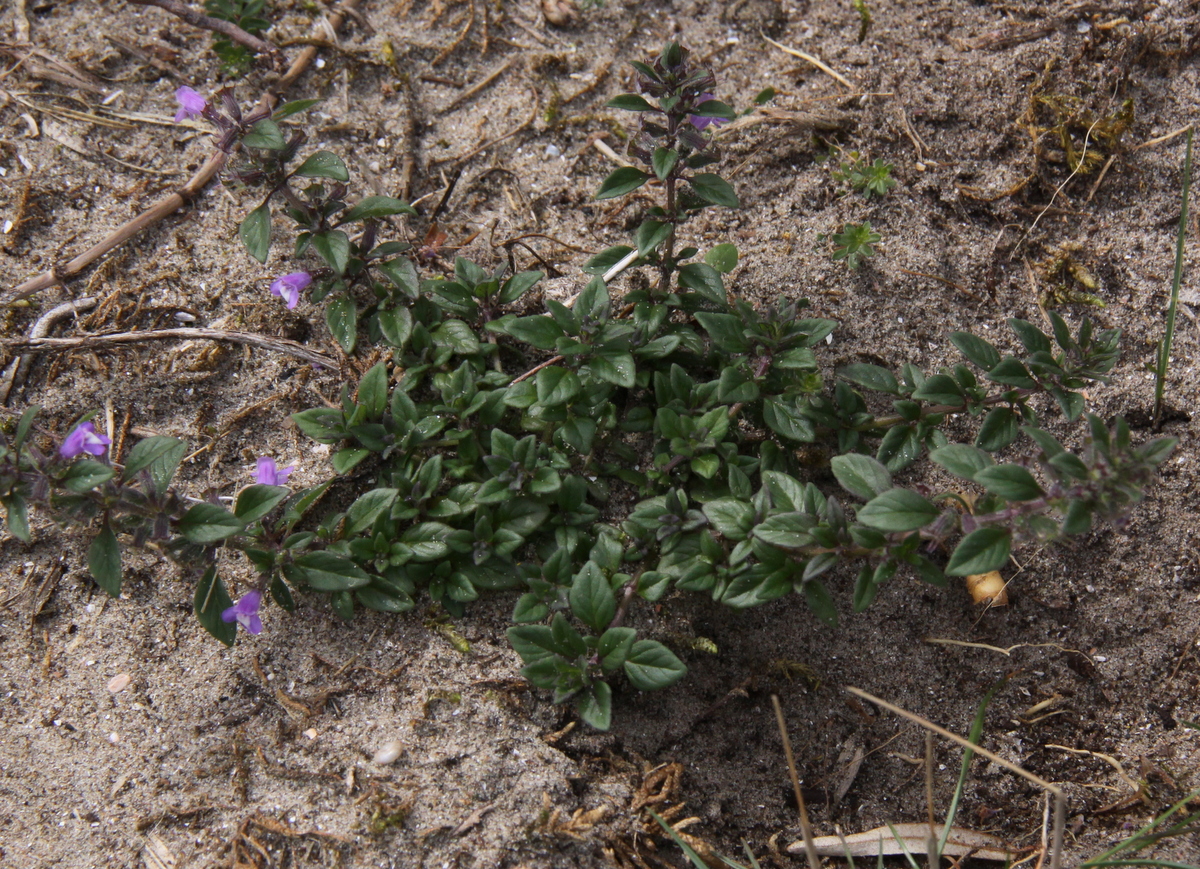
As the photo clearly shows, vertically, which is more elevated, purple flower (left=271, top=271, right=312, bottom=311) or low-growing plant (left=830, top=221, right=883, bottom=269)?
low-growing plant (left=830, top=221, right=883, bottom=269)

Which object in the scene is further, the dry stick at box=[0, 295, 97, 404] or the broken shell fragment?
the dry stick at box=[0, 295, 97, 404]

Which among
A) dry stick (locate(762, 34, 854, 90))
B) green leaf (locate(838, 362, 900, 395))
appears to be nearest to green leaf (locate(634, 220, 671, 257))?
green leaf (locate(838, 362, 900, 395))

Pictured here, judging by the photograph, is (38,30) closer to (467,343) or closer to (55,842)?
(467,343)

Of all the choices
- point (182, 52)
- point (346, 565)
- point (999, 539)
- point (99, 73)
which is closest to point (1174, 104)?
point (999, 539)

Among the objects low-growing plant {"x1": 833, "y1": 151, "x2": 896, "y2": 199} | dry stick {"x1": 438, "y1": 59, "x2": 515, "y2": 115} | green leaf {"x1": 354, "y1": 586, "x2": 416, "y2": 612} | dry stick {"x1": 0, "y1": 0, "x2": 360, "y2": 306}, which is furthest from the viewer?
dry stick {"x1": 438, "y1": 59, "x2": 515, "y2": 115}

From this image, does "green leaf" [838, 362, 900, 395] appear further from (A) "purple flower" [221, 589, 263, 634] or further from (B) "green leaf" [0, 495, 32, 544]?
(B) "green leaf" [0, 495, 32, 544]

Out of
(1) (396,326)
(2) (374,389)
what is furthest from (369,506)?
(1) (396,326)
